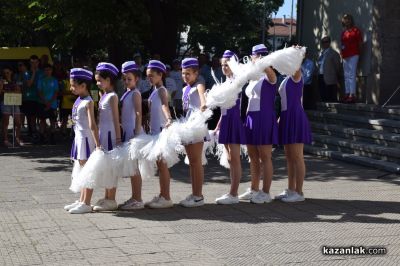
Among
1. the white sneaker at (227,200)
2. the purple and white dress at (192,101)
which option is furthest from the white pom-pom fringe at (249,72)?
the white sneaker at (227,200)

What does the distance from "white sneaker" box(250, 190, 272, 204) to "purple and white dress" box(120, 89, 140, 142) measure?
1.77 metres

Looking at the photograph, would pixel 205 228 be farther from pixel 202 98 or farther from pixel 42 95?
pixel 42 95

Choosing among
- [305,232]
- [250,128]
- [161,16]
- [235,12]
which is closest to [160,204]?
[250,128]

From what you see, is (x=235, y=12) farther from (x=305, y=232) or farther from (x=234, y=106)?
Result: (x=305, y=232)

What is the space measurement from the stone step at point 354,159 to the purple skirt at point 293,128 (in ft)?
9.76

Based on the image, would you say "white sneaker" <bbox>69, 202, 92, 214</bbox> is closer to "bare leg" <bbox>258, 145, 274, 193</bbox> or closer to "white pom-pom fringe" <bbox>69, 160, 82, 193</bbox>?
"white pom-pom fringe" <bbox>69, 160, 82, 193</bbox>

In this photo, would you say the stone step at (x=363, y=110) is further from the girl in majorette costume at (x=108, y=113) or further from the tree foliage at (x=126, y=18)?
the girl in majorette costume at (x=108, y=113)

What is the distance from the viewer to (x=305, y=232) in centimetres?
652

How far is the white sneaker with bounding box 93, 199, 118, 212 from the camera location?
7.55 meters

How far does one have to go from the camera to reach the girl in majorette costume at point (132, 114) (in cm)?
749

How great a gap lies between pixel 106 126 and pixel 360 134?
6.56 meters

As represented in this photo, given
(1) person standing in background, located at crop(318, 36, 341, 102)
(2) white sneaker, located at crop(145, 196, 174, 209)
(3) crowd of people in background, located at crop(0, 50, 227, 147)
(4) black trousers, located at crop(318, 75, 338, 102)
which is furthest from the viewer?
(4) black trousers, located at crop(318, 75, 338, 102)

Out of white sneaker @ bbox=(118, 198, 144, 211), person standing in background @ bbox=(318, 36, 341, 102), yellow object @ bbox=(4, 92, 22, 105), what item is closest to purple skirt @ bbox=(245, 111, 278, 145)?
white sneaker @ bbox=(118, 198, 144, 211)

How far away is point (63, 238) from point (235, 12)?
15121mm
